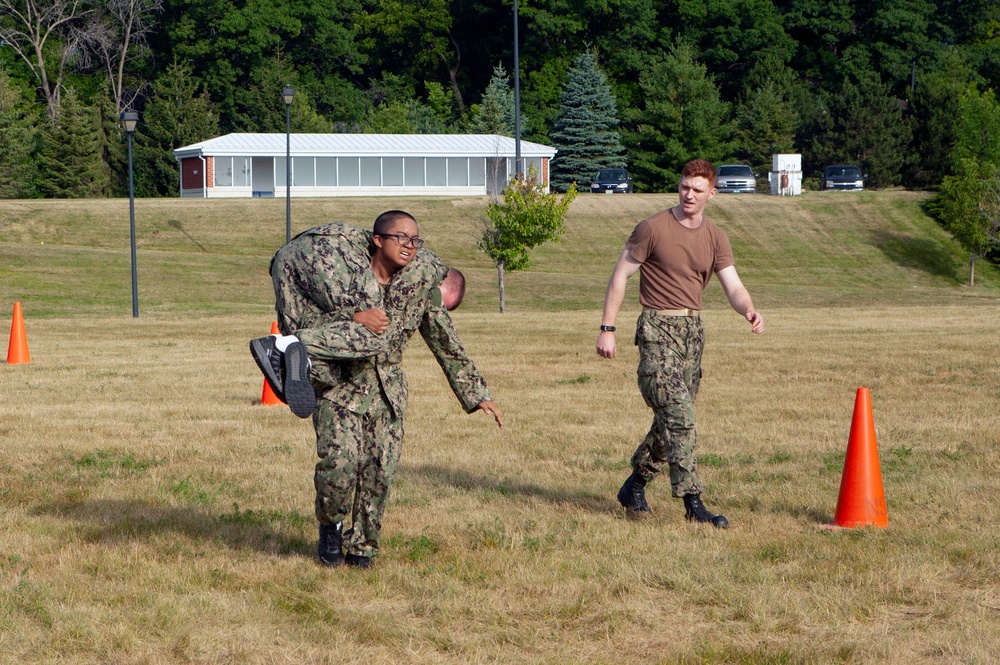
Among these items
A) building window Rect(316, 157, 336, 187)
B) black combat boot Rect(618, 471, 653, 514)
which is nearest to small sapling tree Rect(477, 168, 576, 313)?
building window Rect(316, 157, 336, 187)

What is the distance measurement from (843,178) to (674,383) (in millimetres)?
61399

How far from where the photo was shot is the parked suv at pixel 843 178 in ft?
214

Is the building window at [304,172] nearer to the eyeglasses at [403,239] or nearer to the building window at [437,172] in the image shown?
the building window at [437,172]

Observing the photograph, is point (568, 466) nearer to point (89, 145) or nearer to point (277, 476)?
point (277, 476)

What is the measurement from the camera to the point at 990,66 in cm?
7938

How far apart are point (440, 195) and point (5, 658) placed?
59558mm

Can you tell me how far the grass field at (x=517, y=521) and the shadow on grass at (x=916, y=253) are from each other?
33.5 meters

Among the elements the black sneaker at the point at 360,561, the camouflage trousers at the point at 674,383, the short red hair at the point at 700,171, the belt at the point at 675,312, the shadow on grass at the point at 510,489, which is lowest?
the shadow on grass at the point at 510,489

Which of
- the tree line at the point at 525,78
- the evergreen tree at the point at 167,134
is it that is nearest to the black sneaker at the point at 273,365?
the tree line at the point at 525,78

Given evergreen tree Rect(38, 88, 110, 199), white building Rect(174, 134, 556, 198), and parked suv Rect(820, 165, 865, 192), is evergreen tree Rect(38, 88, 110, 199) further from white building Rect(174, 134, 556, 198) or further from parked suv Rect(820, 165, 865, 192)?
parked suv Rect(820, 165, 865, 192)

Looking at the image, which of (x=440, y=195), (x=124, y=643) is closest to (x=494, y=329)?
(x=124, y=643)

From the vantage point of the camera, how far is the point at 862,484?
712 centimetres

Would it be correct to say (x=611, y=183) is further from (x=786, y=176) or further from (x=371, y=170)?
(x=371, y=170)

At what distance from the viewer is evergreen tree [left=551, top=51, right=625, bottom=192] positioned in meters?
71.9
